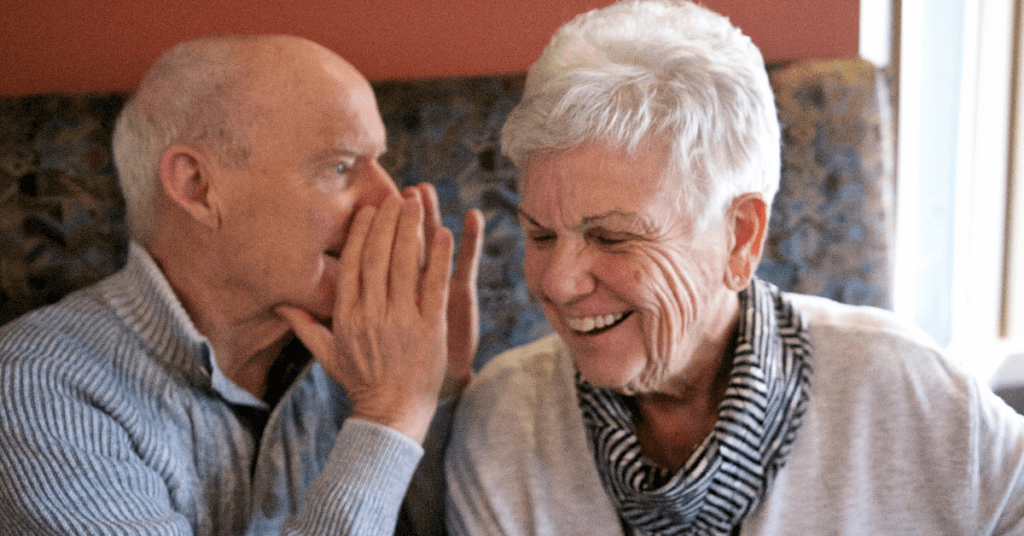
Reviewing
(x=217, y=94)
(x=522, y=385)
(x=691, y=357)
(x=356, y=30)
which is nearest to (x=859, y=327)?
(x=691, y=357)

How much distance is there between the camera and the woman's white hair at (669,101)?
40.8 inches

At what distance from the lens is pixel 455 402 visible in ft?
4.84

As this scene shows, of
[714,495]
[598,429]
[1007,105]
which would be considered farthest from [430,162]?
[1007,105]

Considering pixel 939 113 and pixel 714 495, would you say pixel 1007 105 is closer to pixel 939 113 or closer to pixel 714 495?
pixel 939 113

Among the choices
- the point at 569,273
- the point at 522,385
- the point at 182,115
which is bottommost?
the point at 522,385

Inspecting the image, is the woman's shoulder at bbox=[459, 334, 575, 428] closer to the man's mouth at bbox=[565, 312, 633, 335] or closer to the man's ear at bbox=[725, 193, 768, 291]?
the man's mouth at bbox=[565, 312, 633, 335]

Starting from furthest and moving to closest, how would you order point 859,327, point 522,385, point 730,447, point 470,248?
point 470,248, point 522,385, point 859,327, point 730,447

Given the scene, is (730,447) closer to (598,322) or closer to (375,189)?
(598,322)

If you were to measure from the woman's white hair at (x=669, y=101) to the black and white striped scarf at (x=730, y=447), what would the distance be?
0.82ft

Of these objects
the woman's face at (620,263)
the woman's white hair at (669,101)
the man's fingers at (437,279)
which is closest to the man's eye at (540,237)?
the woman's face at (620,263)

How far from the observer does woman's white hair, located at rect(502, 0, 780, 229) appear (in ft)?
3.40

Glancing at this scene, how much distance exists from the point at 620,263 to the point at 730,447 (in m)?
0.32

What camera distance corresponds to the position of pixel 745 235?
3.76ft

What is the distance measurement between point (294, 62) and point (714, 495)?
99 cm
